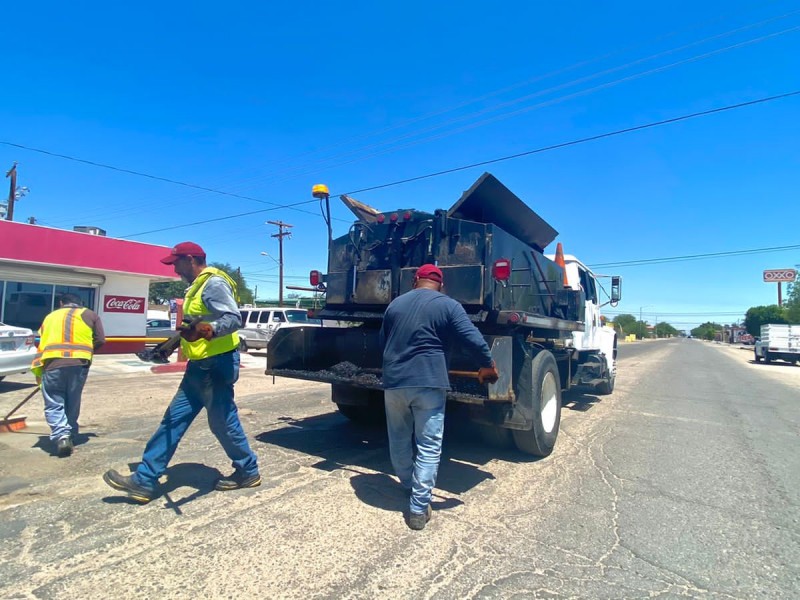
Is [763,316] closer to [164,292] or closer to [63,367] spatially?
[164,292]

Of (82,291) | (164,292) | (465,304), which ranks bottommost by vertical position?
(465,304)

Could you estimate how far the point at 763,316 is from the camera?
67500mm

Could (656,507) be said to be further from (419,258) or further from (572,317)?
(572,317)


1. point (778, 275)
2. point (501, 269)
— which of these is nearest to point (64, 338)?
point (501, 269)

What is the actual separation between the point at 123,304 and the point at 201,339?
14967mm

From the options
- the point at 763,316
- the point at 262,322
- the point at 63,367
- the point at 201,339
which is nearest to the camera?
the point at 201,339

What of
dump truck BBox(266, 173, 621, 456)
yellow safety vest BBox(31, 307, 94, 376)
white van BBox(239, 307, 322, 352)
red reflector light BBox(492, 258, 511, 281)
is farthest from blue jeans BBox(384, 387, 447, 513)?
white van BBox(239, 307, 322, 352)

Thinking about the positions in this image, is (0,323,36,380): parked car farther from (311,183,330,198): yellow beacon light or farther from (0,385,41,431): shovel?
(311,183,330,198): yellow beacon light

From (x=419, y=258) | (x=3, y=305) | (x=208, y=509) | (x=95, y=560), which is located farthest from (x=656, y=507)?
(x=3, y=305)

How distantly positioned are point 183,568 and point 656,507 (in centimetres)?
341

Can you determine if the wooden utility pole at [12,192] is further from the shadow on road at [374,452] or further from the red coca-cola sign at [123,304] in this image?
the shadow on road at [374,452]

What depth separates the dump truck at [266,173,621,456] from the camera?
4.40 metres

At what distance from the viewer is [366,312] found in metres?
5.45

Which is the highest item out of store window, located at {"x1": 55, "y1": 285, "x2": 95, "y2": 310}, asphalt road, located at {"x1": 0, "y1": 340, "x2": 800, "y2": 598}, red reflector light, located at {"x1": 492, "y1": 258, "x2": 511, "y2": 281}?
store window, located at {"x1": 55, "y1": 285, "x2": 95, "y2": 310}
